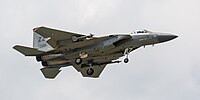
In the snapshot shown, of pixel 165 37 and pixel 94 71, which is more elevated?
pixel 165 37

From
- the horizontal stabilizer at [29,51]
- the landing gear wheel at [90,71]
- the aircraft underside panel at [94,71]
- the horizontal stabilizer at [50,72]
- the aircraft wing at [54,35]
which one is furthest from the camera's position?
the aircraft underside panel at [94,71]

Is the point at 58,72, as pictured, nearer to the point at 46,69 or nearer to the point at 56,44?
the point at 46,69

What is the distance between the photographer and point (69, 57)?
7988 cm

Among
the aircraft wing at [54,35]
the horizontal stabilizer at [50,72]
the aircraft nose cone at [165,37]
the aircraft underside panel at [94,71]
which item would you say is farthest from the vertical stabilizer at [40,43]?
the aircraft nose cone at [165,37]

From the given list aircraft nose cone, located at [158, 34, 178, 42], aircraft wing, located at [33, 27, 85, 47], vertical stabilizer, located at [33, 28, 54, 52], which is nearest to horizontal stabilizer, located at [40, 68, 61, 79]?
vertical stabilizer, located at [33, 28, 54, 52]

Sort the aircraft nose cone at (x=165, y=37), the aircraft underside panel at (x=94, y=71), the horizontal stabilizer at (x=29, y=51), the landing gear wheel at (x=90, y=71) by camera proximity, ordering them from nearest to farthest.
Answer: the aircraft nose cone at (x=165, y=37)
the horizontal stabilizer at (x=29, y=51)
the landing gear wheel at (x=90, y=71)
the aircraft underside panel at (x=94, y=71)

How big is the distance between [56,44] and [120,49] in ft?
20.8

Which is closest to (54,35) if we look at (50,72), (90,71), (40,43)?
(40,43)

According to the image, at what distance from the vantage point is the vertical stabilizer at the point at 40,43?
263 feet

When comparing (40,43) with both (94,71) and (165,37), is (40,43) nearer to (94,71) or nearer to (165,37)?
(94,71)

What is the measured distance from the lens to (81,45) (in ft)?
257

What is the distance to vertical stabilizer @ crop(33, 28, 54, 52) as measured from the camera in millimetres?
80188

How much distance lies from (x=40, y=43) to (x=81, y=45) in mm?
5131

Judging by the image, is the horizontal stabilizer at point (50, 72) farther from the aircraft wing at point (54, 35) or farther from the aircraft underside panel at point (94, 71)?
the aircraft wing at point (54, 35)
